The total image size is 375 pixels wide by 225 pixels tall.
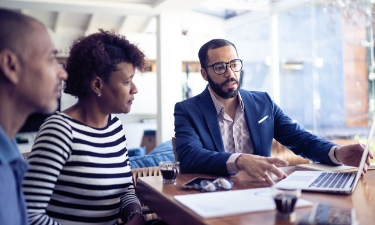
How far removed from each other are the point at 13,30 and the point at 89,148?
0.61m

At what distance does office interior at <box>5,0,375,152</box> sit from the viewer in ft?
15.3

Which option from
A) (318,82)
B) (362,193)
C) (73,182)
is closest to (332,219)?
(362,193)

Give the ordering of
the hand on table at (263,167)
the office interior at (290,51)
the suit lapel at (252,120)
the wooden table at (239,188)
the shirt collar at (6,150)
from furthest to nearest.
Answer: the office interior at (290,51) → the suit lapel at (252,120) → the hand on table at (263,167) → the wooden table at (239,188) → the shirt collar at (6,150)

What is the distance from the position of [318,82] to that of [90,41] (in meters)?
4.27

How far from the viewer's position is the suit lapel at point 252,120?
2074 millimetres

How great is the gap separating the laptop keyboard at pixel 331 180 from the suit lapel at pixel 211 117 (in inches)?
20.5

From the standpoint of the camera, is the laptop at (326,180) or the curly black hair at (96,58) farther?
the curly black hair at (96,58)

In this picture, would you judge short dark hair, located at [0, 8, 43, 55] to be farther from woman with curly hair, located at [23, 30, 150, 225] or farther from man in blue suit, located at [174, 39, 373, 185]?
man in blue suit, located at [174, 39, 373, 185]

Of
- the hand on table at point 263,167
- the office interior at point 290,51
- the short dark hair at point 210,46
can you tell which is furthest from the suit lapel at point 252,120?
the office interior at point 290,51

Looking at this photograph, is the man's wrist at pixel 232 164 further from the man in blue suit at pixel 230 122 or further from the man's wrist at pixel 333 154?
the man's wrist at pixel 333 154

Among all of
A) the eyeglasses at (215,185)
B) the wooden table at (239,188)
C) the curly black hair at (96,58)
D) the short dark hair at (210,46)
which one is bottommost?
the wooden table at (239,188)

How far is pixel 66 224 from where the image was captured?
1468mm

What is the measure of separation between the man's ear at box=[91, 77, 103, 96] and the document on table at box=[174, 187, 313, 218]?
0.55m

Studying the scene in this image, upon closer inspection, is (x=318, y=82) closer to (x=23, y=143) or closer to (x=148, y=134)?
(x=148, y=134)
